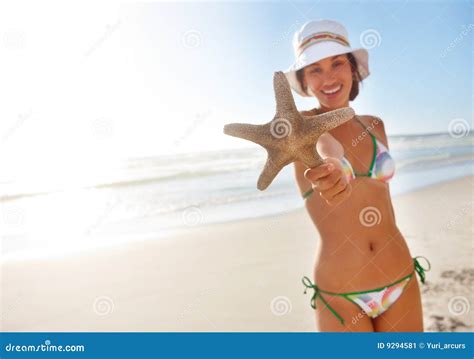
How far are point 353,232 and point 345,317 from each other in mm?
385

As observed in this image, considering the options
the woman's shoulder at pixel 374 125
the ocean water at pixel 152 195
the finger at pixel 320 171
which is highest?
the ocean water at pixel 152 195

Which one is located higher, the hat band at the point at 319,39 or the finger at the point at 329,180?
the hat band at the point at 319,39

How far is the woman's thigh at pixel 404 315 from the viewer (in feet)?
6.95

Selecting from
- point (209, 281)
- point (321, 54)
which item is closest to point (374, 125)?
point (321, 54)

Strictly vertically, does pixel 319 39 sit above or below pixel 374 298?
above

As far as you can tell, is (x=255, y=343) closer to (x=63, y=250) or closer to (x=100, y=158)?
(x=63, y=250)

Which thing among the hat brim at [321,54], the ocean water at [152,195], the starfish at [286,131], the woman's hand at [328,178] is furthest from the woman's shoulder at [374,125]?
the ocean water at [152,195]

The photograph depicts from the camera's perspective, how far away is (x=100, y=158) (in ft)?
45.3

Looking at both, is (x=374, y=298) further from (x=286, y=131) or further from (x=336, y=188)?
(x=286, y=131)

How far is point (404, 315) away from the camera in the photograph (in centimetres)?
213

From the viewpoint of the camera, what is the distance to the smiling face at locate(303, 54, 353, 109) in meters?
2.17

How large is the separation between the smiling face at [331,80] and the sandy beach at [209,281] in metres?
2.13

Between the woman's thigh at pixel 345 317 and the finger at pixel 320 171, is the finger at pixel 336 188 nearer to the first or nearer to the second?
the finger at pixel 320 171

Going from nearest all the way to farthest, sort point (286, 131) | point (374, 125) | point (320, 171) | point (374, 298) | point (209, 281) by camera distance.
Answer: point (320, 171) < point (286, 131) < point (374, 298) < point (374, 125) < point (209, 281)
